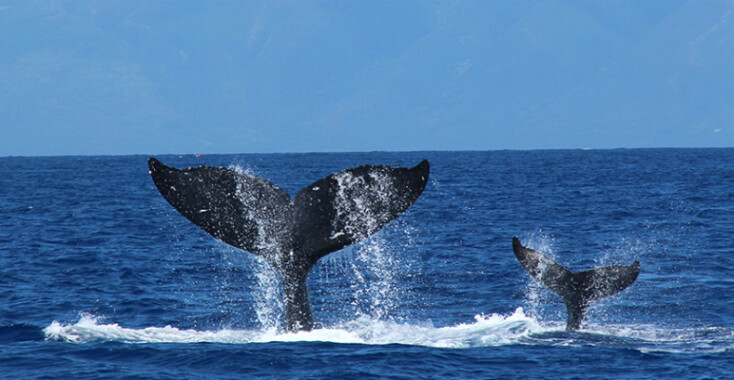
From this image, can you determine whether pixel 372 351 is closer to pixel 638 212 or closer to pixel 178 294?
pixel 178 294

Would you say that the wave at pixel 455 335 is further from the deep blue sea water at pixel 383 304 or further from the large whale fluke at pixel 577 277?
the large whale fluke at pixel 577 277

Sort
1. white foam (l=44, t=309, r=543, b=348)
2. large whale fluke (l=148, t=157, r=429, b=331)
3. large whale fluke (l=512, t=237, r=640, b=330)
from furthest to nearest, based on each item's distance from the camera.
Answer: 1. white foam (l=44, t=309, r=543, b=348)
2. large whale fluke (l=512, t=237, r=640, b=330)
3. large whale fluke (l=148, t=157, r=429, b=331)

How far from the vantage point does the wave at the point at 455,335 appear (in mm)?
11352

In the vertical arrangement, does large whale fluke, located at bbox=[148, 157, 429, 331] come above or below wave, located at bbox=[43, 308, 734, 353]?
above

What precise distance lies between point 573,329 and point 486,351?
1559 millimetres

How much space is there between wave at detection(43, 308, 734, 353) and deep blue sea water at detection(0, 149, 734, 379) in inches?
1.5

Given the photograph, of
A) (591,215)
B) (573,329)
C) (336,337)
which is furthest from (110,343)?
(591,215)

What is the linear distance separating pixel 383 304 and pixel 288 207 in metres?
6.37

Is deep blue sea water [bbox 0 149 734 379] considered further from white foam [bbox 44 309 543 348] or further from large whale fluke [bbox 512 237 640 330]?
large whale fluke [bbox 512 237 640 330]

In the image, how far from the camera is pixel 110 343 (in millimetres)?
11258

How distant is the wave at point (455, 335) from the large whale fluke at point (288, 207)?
1.74 m

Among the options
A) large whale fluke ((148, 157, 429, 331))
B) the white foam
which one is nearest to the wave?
the white foam

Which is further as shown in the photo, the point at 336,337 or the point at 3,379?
the point at 336,337

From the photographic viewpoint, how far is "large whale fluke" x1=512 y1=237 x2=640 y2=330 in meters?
11.3
